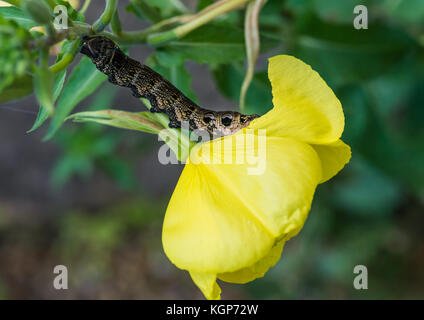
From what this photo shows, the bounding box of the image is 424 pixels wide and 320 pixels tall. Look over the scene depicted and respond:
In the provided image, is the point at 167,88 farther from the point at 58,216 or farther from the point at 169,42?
the point at 58,216

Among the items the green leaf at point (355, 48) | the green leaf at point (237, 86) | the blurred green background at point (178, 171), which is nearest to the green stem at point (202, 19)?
the blurred green background at point (178, 171)

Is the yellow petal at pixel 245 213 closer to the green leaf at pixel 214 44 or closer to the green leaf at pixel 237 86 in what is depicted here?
the green leaf at pixel 214 44

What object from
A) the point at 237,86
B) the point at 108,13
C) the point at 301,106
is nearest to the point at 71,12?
the point at 108,13

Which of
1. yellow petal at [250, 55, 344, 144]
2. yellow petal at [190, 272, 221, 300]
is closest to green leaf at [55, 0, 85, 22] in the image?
yellow petal at [250, 55, 344, 144]

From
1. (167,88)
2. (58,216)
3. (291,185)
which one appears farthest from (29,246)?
(291,185)

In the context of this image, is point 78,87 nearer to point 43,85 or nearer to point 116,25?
point 116,25

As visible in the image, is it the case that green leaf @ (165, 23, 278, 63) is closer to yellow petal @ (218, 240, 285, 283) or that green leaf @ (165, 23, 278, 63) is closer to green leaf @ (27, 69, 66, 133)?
green leaf @ (27, 69, 66, 133)

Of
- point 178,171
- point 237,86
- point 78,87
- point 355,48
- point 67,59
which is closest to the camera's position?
point 67,59
